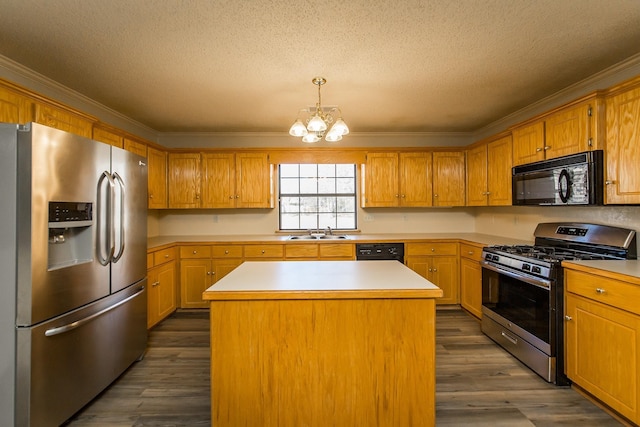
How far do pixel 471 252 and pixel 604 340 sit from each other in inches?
66.7

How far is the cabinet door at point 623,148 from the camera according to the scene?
6.32 ft

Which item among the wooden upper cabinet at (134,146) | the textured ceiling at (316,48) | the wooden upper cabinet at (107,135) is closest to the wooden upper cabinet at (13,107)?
the textured ceiling at (316,48)

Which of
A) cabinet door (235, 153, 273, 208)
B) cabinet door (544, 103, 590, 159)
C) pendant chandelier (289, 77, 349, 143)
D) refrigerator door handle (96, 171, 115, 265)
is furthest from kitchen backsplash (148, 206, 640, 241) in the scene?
pendant chandelier (289, 77, 349, 143)

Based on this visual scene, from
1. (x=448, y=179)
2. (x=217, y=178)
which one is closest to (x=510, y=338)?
(x=448, y=179)

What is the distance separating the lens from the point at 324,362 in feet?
5.05

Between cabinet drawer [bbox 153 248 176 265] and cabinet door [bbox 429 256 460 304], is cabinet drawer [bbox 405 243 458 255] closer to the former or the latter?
cabinet door [bbox 429 256 460 304]

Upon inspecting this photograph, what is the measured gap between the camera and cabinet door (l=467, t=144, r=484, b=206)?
3.67 m

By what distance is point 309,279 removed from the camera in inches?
68.2

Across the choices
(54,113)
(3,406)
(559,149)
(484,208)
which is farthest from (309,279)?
(484,208)

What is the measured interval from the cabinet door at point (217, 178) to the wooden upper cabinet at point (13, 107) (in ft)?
6.69

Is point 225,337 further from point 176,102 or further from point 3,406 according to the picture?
point 176,102

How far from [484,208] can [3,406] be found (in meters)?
4.90

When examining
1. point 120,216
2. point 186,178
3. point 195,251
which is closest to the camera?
point 120,216

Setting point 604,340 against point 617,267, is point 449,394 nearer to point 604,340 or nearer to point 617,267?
point 604,340
